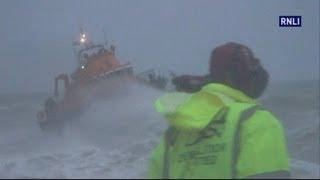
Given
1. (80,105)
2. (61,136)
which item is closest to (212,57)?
(61,136)

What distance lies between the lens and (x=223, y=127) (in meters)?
1.46

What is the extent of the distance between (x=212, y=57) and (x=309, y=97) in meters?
11.1

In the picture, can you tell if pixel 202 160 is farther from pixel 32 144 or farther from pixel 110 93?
pixel 110 93

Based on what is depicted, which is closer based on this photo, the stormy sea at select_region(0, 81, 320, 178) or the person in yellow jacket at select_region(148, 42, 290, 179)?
the person in yellow jacket at select_region(148, 42, 290, 179)

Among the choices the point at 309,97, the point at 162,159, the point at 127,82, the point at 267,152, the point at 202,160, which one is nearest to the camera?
the point at 267,152

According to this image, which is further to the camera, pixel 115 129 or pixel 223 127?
pixel 115 129

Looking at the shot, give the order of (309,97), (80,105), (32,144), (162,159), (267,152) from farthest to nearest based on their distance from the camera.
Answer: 1. (309,97)
2. (80,105)
3. (32,144)
4. (162,159)
5. (267,152)

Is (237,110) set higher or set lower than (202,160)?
higher

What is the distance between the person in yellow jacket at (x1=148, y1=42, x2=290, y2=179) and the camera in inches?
55.0

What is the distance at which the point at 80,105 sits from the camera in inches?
324

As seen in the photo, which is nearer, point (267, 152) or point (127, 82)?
point (267, 152)

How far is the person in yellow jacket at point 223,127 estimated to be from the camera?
1396mm

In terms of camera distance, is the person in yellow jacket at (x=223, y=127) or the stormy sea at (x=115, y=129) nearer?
the person in yellow jacket at (x=223, y=127)

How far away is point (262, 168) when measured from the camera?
139 cm
